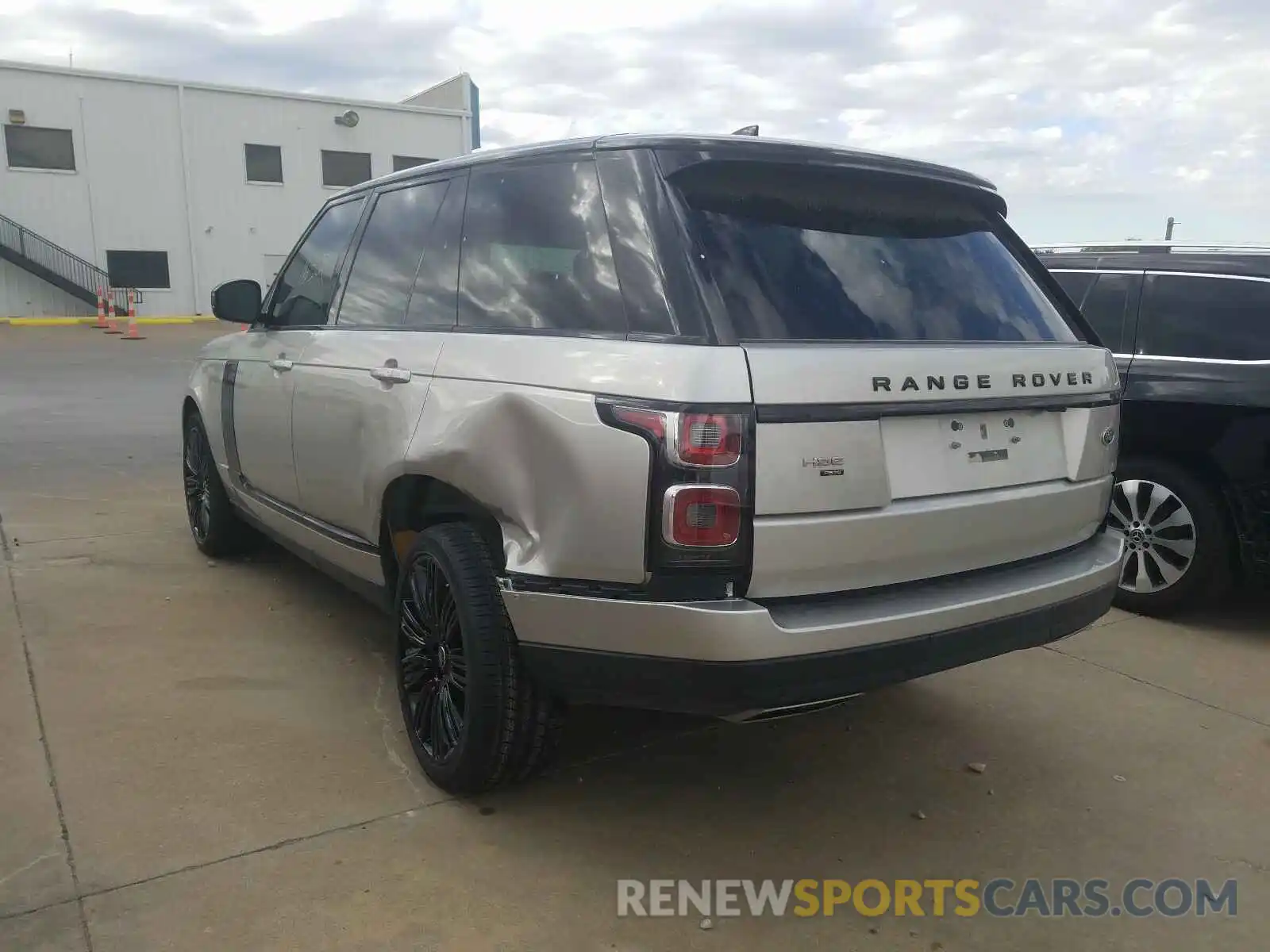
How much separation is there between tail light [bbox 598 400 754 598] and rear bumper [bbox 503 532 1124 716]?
9cm

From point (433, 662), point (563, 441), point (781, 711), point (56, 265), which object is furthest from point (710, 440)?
point (56, 265)

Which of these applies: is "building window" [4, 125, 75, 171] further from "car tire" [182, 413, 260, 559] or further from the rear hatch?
the rear hatch

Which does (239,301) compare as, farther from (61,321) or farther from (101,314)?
(61,321)

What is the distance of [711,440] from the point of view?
7.53 feet

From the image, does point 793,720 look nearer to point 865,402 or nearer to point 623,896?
point 623,896

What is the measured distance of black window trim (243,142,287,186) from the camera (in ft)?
105

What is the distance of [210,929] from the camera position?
7.95 ft

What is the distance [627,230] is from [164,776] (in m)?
2.13

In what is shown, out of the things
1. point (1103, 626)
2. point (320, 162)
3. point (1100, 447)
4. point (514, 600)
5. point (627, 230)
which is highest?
point (320, 162)

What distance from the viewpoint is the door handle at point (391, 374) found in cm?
316

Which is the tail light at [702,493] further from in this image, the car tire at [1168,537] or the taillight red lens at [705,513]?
the car tire at [1168,537]

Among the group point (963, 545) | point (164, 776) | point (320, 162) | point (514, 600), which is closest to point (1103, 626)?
point (963, 545)

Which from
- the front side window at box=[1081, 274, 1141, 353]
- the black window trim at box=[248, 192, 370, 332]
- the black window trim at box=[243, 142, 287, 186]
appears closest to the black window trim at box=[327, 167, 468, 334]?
the black window trim at box=[248, 192, 370, 332]

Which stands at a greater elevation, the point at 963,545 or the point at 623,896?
the point at 963,545
